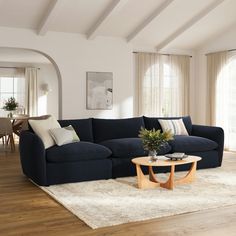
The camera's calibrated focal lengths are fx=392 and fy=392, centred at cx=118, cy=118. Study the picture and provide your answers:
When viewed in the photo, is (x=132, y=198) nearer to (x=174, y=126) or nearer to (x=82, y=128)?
(x=82, y=128)

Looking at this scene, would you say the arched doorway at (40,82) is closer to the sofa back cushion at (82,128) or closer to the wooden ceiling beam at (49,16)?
the wooden ceiling beam at (49,16)

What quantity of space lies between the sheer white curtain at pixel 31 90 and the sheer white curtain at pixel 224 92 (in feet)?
17.4

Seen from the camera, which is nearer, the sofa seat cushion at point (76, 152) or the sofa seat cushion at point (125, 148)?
the sofa seat cushion at point (76, 152)

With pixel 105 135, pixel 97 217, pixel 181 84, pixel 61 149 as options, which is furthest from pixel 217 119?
pixel 97 217

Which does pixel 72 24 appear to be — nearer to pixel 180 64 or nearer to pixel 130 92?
pixel 130 92

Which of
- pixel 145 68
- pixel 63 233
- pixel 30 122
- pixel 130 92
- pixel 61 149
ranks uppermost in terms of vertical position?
pixel 145 68

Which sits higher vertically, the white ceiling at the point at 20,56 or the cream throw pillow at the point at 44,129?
the white ceiling at the point at 20,56

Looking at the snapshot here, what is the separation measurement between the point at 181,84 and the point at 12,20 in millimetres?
4194

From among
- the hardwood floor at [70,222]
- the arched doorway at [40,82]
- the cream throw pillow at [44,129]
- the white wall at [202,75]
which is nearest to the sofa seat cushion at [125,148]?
the cream throw pillow at [44,129]

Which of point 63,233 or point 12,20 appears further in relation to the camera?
point 12,20

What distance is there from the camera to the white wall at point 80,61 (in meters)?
6.98

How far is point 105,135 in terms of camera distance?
6.26 meters

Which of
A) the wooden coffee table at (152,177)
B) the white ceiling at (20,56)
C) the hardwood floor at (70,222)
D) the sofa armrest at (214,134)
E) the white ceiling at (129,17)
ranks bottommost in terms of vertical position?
the hardwood floor at (70,222)

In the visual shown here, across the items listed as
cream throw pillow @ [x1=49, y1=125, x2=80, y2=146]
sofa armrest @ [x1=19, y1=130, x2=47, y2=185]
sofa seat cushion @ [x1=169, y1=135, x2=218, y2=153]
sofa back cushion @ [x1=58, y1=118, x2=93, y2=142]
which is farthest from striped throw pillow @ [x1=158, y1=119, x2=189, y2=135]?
sofa armrest @ [x1=19, y1=130, x2=47, y2=185]
